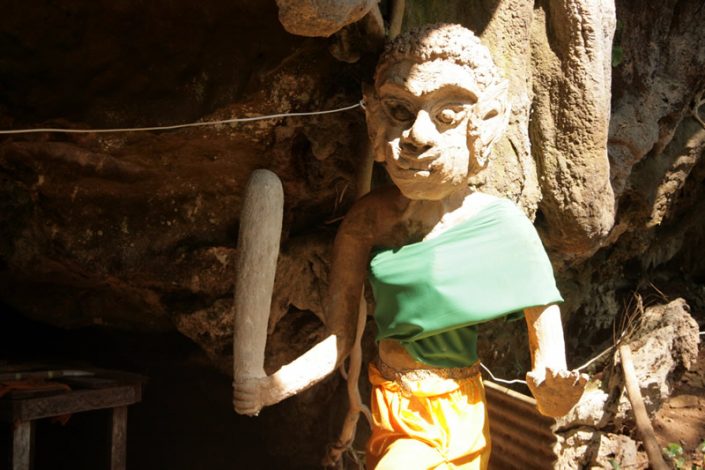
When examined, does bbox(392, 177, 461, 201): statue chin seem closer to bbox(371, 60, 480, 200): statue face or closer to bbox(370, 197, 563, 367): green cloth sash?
bbox(371, 60, 480, 200): statue face

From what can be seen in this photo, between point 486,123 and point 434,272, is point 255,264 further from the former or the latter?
point 486,123

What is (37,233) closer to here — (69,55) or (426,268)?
(69,55)

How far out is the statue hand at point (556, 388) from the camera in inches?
71.2

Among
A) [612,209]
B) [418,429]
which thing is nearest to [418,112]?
[418,429]

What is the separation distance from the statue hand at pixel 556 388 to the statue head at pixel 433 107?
0.51 m

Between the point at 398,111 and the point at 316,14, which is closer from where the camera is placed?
the point at 316,14

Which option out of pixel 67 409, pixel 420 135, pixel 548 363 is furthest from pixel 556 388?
pixel 67 409

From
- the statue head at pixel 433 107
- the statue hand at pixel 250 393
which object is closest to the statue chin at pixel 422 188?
the statue head at pixel 433 107

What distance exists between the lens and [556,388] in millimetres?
1831

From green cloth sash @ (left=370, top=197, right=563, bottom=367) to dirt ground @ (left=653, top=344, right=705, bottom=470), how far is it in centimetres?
186

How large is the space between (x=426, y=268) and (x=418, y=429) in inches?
15.8

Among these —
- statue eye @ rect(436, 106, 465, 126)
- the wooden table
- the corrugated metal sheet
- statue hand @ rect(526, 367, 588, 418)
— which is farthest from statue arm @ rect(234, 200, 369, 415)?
A: the wooden table

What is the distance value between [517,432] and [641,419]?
2.26ft

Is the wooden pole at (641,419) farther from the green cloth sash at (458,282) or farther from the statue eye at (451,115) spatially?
the statue eye at (451,115)
